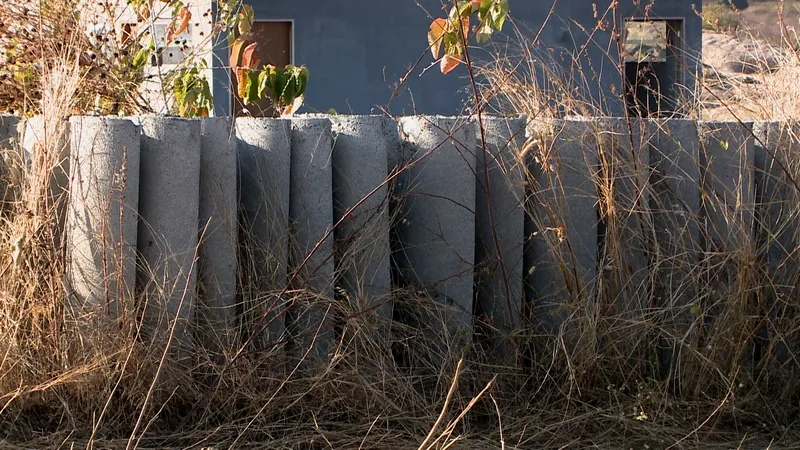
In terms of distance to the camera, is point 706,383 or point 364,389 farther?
point 706,383

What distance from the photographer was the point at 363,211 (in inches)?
152

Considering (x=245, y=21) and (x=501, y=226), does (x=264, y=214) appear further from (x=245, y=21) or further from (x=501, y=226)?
(x=245, y=21)

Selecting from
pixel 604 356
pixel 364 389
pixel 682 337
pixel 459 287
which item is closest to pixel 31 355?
pixel 364 389

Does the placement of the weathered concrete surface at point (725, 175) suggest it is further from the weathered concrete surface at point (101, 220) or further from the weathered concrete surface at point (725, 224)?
the weathered concrete surface at point (101, 220)

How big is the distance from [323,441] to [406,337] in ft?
1.78

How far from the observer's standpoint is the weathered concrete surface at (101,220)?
11.6 ft

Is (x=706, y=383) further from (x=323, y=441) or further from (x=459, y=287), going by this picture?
(x=323, y=441)

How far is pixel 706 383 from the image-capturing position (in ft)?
12.8

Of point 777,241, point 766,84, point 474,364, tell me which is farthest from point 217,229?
point 766,84

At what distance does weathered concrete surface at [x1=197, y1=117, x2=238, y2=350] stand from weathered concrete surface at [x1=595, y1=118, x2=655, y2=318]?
1.51 meters

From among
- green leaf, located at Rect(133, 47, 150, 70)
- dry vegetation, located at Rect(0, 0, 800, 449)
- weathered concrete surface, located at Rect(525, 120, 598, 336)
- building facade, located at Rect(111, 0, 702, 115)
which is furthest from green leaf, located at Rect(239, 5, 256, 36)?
building facade, located at Rect(111, 0, 702, 115)

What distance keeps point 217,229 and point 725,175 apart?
2.18m

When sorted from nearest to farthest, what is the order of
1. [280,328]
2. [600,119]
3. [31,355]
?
[31,355] → [280,328] → [600,119]

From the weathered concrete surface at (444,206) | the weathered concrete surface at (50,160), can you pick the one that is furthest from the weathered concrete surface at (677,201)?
Answer: the weathered concrete surface at (50,160)
